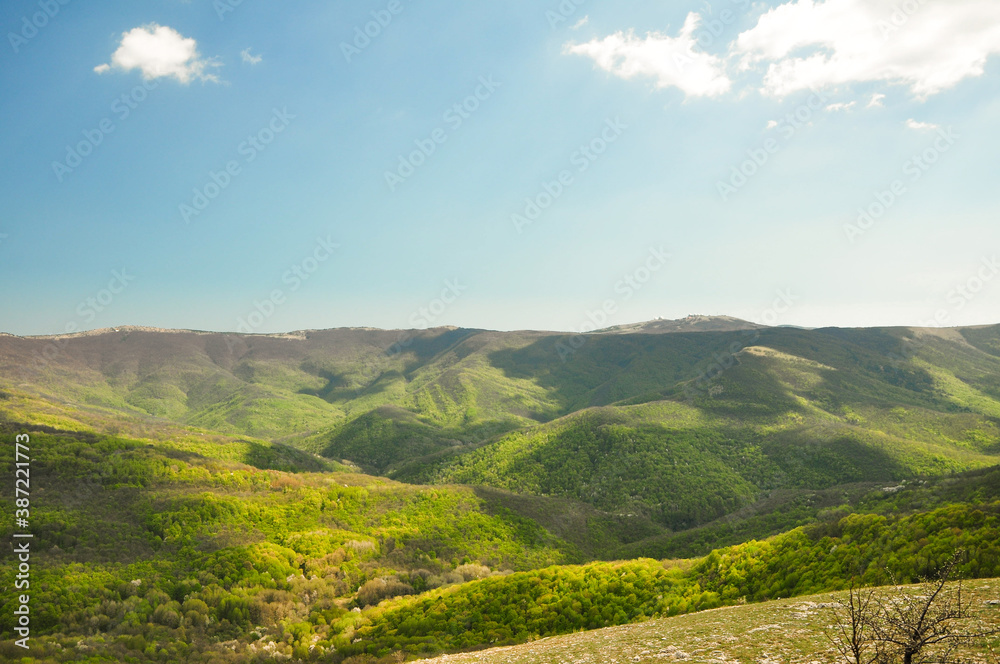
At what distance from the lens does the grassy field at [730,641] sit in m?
8.65

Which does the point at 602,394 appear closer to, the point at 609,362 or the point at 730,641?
the point at 609,362

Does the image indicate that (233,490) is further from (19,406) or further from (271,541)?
(19,406)

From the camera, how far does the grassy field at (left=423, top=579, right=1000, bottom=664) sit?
865 centimetres

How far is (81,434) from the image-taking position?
3697 centimetres

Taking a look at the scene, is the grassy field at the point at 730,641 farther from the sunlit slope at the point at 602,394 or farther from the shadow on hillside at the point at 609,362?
the shadow on hillside at the point at 609,362

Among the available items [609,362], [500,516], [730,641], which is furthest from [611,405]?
[609,362]

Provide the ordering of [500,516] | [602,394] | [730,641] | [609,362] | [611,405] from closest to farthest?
[730,641] → [500,516] → [611,405] → [602,394] → [609,362]

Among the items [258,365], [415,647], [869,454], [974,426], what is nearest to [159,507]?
[415,647]

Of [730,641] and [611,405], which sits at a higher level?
[611,405]

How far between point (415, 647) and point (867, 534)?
17.4 m

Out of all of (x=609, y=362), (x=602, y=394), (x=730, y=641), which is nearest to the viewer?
(x=730, y=641)

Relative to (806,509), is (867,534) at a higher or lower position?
higher

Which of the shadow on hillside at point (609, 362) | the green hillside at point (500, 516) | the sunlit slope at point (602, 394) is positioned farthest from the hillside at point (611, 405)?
the shadow on hillside at point (609, 362)

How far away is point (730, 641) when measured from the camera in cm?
1021
